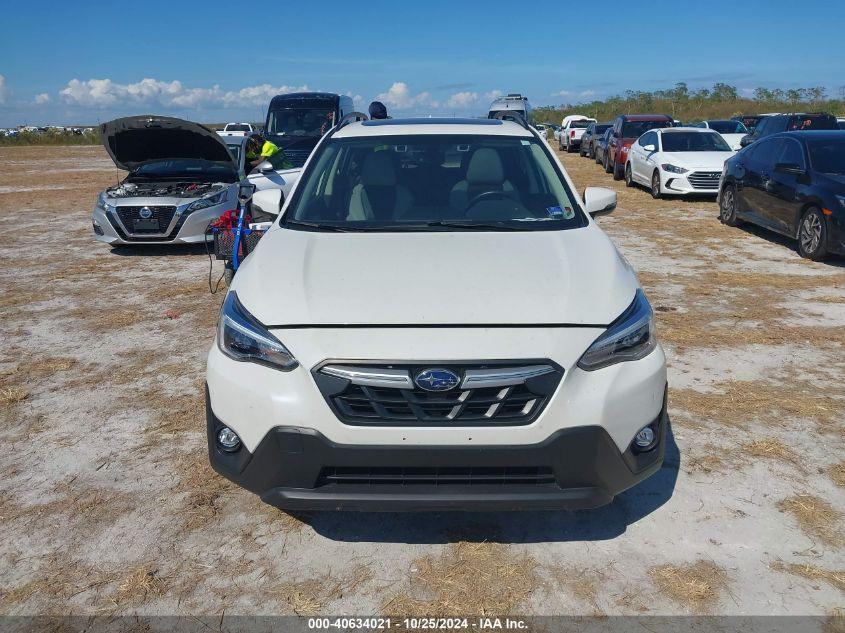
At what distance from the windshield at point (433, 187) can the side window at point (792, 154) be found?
253 inches

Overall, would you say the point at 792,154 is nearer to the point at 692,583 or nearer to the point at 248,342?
the point at 692,583

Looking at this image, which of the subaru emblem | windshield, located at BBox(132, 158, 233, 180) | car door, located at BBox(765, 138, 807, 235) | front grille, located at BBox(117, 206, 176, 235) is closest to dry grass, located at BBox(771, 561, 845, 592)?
the subaru emblem

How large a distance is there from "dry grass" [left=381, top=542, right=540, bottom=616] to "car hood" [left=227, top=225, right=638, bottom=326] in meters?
1.04

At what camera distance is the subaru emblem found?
2623 mm

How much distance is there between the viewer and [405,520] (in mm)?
3322

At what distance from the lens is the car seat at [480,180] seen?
4.14 meters

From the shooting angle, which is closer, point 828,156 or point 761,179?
point 828,156

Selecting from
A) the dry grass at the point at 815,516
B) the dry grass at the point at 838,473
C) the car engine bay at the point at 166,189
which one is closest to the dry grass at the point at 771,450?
the dry grass at the point at 838,473

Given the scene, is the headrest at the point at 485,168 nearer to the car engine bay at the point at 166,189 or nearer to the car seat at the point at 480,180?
the car seat at the point at 480,180

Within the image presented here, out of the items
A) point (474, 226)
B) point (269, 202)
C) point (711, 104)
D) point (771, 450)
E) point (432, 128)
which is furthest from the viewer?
point (711, 104)

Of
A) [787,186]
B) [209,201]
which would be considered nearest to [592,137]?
[787,186]

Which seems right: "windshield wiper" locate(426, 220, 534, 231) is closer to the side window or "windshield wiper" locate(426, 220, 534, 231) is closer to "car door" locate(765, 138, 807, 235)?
"car door" locate(765, 138, 807, 235)

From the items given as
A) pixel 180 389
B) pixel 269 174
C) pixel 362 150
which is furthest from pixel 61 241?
pixel 362 150

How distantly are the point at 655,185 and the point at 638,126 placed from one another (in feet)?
19.6
